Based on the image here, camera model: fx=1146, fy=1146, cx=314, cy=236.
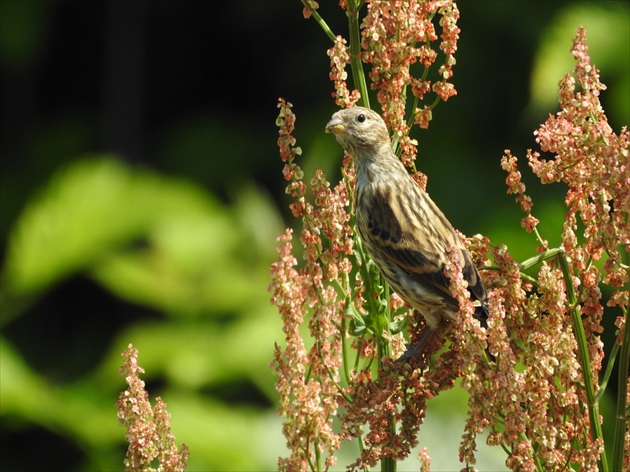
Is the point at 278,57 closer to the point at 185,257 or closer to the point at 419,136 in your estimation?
the point at 419,136

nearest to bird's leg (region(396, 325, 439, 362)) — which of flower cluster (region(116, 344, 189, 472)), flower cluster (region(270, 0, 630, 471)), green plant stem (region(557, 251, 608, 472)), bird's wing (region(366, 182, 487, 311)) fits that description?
flower cluster (region(270, 0, 630, 471))

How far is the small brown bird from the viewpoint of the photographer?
2311 millimetres

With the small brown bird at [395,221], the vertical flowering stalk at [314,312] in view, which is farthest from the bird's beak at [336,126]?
the vertical flowering stalk at [314,312]

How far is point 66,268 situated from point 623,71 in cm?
281

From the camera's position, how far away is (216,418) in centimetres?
498

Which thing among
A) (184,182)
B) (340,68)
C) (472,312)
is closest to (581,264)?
(472,312)

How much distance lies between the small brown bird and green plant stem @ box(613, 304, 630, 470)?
18.0 inches

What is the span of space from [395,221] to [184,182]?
141 inches

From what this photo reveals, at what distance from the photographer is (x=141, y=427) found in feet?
5.83

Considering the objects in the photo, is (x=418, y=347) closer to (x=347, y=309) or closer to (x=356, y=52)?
(x=347, y=309)

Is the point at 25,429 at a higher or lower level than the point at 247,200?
lower

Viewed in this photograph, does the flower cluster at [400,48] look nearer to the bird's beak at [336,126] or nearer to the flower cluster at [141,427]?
the bird's beak at [336,126]

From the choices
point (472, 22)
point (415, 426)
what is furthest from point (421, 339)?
point (472, 22)

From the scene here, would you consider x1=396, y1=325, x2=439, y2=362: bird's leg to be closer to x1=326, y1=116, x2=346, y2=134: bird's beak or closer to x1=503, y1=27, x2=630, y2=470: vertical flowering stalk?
x1=503, y1=27, x2=630, y2=470: vertical flowering stalk
